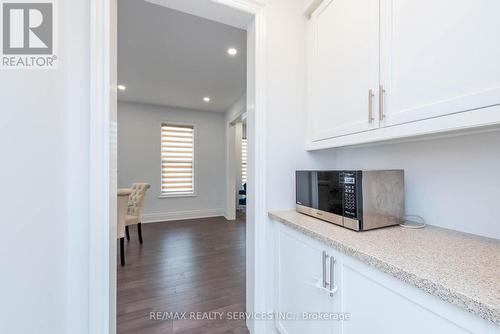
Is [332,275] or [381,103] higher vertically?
[381,103]

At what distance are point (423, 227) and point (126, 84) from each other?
433 cm

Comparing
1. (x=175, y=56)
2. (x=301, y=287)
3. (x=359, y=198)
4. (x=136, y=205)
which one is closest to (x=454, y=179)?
(x=359, y=198)

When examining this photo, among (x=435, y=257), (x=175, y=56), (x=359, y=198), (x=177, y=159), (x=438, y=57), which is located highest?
(x=175, y=56)

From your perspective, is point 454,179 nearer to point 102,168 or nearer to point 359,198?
point 359,198

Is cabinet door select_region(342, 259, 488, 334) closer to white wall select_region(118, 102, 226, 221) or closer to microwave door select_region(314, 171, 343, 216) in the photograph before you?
microwave door select_region(314, 171, 343, 216)

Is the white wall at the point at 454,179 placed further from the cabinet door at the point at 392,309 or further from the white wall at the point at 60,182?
the cabinet door at the point at 392,309

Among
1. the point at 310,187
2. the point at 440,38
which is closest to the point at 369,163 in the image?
the point at 310,187

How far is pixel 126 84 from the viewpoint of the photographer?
3658mm

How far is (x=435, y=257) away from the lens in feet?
2.37

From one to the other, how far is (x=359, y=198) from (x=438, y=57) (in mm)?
640

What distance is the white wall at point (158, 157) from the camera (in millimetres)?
4609

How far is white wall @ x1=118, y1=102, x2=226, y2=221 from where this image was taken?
4609 mm

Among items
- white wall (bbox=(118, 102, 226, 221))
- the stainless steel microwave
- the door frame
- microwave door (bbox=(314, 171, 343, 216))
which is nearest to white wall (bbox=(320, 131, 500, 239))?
the stainless steel microwave

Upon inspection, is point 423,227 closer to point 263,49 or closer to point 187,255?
point 263,49
